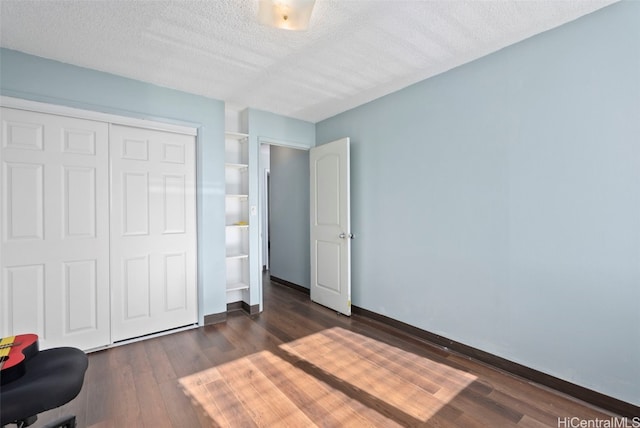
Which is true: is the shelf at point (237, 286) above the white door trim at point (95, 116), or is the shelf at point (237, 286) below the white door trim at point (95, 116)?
below

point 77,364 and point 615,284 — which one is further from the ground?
point 615,284

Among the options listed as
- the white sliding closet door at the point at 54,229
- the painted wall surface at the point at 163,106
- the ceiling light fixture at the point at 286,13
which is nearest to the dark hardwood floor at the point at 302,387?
the white sliding closet door at the point at 54,229

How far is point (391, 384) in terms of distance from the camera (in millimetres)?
2135

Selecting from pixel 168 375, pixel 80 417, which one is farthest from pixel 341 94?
pixel 80 417

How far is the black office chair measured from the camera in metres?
1.21

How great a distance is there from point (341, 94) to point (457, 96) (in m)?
1.19

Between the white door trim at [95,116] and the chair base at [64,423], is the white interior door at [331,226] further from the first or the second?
the chair base at [64,423]

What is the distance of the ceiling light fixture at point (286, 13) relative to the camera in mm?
1729

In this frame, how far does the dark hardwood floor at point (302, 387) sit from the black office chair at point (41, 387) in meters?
0.52

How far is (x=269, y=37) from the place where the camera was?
2156 millimetres

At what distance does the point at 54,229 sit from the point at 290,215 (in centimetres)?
298

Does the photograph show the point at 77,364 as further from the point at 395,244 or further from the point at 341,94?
the point at 341,94

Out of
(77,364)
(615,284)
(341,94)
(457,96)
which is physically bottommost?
(77,364)

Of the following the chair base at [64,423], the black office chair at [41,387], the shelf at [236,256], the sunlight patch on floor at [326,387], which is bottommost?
the sunlight patch on floor at [326,387]
